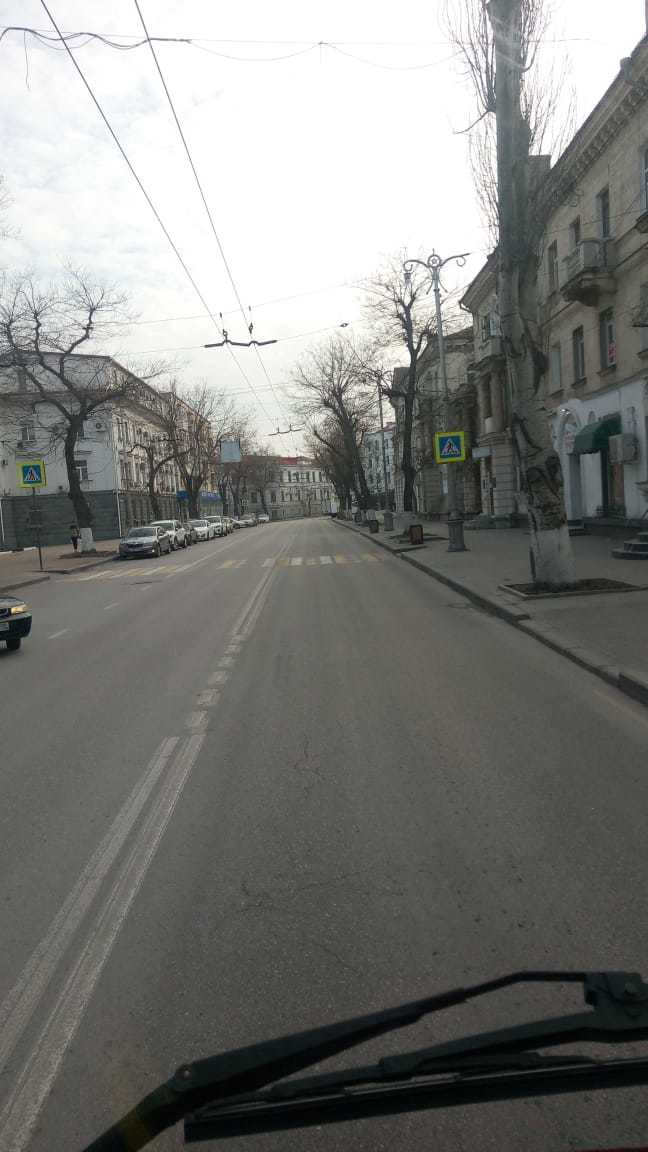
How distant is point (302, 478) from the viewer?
167 meters

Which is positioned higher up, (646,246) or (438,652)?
(646,246)

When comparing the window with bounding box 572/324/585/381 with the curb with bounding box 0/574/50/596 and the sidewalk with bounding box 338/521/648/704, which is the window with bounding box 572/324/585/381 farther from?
the curb with bounding box 0/574/50/596

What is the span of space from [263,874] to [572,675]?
16.5 ft

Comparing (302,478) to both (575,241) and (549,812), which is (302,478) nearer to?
(575,241)

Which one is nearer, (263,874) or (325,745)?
(263,874)

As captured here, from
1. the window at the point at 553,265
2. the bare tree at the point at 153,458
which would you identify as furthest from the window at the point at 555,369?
the bare tree at the point at 153,458

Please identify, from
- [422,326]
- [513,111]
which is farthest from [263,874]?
[422,326]

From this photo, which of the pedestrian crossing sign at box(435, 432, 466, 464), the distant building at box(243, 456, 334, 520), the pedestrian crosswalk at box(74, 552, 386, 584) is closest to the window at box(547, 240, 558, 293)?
the pedestrian crossing sign at box(435, 432, 466, 464)

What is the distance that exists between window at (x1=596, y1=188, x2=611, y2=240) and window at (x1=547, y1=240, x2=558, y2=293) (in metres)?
3.19

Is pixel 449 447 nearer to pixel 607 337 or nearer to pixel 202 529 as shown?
pixel 607 337

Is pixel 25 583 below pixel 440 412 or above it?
below

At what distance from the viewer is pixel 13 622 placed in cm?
1150

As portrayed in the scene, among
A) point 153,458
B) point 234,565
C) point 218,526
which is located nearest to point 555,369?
point 234,565

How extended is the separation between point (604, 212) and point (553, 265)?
376cm
